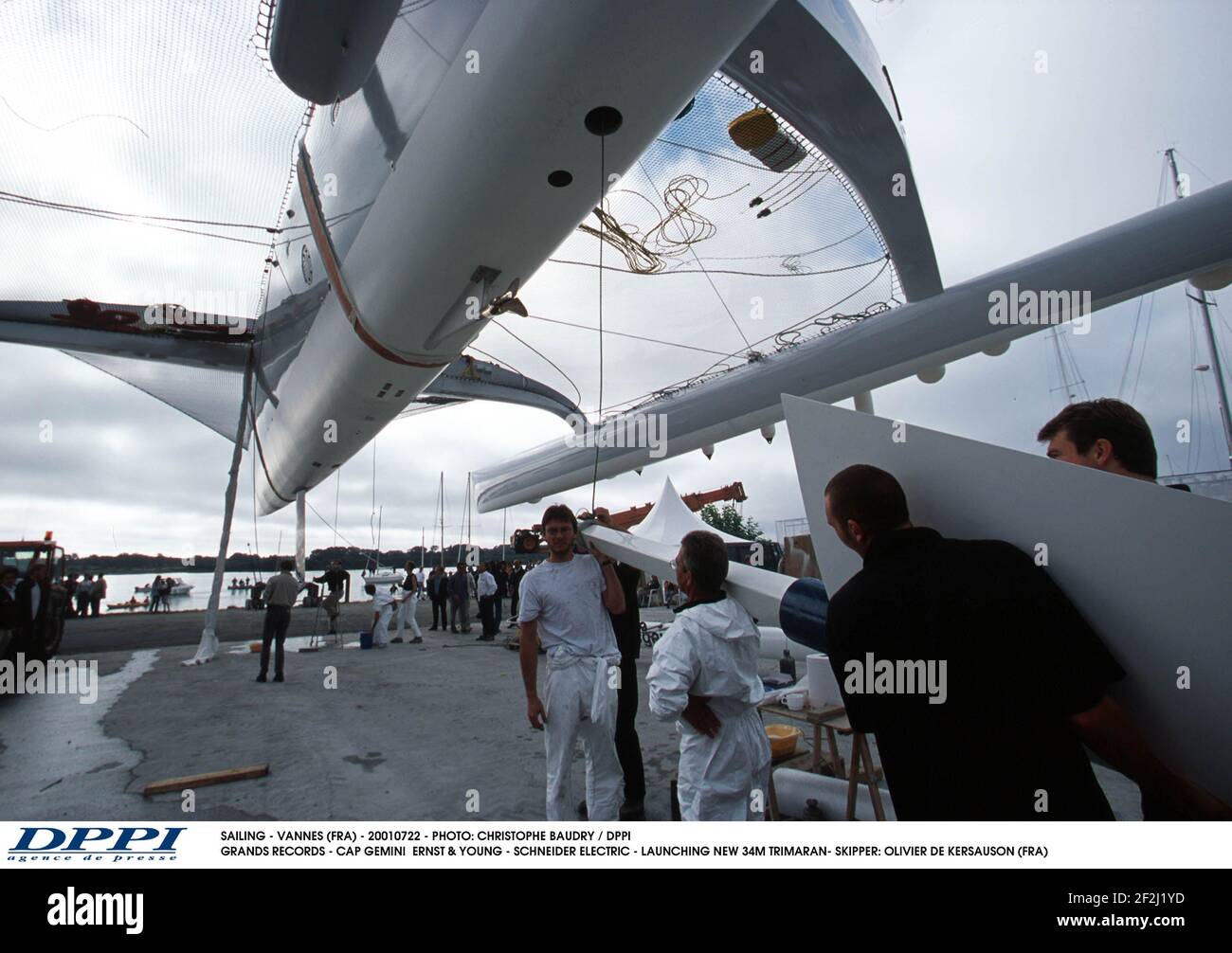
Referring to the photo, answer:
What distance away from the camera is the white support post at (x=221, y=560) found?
7531 mm

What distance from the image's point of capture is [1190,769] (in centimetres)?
91

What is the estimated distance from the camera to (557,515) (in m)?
2.65

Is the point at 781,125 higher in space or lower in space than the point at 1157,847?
higher

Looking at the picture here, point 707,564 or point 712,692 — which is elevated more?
point 707,564

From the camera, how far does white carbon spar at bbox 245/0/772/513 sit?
6.89ft
